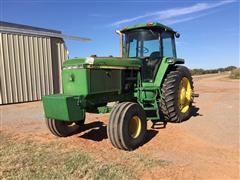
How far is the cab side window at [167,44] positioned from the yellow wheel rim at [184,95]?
0.83 m

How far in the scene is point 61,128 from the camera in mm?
6301

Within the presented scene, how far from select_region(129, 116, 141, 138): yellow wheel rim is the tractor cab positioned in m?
1.77

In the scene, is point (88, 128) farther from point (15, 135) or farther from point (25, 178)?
point (25, 178)

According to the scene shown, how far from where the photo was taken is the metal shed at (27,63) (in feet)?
42.6

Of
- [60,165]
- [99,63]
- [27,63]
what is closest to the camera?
[60,165]

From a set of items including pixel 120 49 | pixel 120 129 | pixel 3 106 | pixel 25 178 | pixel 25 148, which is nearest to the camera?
pixel 25 178

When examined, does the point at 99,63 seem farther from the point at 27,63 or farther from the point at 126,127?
the point at 27,63

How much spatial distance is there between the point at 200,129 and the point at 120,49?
9.73 feet

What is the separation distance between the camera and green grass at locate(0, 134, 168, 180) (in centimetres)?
410

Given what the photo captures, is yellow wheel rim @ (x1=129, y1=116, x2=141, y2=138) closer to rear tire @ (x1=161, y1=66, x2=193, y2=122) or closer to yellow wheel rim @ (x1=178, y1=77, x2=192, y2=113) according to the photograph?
rear tire @ (x1=161, y1=66, x2=193, y2=122)

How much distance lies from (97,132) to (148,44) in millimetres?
2592

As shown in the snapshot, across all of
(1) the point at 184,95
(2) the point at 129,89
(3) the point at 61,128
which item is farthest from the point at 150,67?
(3) the point at 61,128

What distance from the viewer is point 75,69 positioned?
5.70 m

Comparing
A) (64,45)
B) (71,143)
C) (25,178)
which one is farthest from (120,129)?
(64,45)
